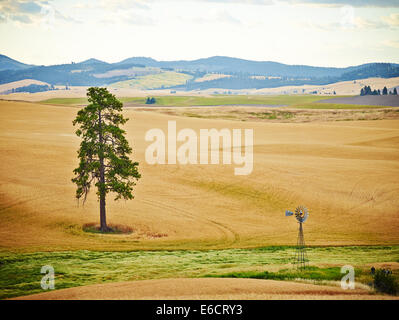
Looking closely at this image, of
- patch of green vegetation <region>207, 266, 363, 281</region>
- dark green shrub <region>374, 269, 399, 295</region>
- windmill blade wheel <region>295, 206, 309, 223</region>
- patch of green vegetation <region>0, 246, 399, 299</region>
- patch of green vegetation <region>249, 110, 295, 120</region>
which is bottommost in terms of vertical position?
patch of green vegetation <region>0, 246, 399, 299</region>

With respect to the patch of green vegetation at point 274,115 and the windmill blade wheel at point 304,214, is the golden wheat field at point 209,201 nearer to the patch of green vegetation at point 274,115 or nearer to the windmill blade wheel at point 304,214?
the windmill blade wheel at point 304,214

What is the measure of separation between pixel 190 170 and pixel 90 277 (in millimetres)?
26542

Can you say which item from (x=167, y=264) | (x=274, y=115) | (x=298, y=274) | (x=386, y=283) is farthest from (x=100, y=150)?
(x=274, y=115)

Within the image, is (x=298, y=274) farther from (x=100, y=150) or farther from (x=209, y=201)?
(x=209, y=201)

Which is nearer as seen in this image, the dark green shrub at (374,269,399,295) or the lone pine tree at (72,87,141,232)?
the dark green shrub at (374,269,399,295)

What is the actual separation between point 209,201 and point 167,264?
15.3m

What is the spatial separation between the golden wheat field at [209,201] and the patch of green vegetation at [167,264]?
1.81m

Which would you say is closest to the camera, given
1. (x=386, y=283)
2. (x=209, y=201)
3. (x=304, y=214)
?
(x=386, y=283)

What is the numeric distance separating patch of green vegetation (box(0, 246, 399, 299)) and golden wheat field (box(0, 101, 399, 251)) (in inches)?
71.4

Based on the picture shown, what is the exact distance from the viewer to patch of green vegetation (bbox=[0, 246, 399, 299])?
65.8 ft

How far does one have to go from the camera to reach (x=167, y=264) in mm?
23016

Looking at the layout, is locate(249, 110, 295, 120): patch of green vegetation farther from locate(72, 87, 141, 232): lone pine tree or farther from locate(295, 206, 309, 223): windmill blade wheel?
locate(295, 206, 309, 223): windmill blade wheel

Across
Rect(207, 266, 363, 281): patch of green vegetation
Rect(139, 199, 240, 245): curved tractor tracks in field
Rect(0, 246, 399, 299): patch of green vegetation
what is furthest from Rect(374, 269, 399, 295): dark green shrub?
Rect(139, 199, 240, 245): curved tractor tracks in field
